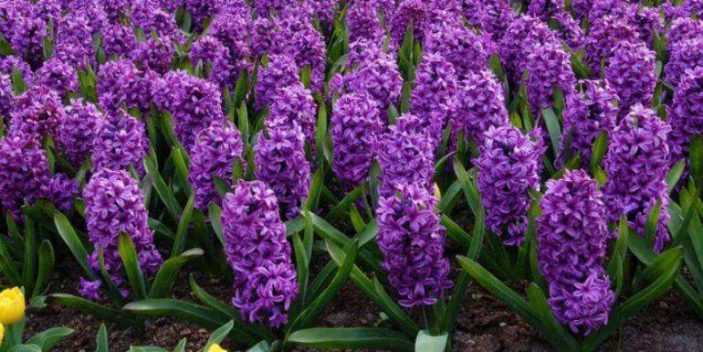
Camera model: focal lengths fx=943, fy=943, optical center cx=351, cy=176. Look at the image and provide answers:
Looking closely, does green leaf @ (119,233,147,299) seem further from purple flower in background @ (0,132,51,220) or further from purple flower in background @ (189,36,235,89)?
purple flower in background @ (189,36,235,89)

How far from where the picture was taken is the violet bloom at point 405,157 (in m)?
3.67

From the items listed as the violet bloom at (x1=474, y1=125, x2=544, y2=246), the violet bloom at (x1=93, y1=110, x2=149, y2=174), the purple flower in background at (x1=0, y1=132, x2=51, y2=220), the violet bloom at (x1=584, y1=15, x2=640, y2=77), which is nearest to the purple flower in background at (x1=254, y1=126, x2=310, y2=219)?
the violet bloom at (x1=93, y1=110, x2=149, y2=174)

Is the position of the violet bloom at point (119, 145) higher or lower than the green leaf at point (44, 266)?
higher

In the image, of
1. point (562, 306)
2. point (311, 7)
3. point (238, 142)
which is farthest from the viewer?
point (311, 7)

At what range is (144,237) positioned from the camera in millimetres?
3607

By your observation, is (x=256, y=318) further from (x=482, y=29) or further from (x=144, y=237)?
(x=482, y=29)

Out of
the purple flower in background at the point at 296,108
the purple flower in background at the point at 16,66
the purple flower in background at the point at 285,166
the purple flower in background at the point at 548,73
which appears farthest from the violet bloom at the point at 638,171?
the purple flower in background at the point at 16,66

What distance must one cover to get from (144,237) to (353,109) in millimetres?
1018

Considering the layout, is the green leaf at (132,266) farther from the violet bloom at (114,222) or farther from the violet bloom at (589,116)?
the violet bloom at (589,116)

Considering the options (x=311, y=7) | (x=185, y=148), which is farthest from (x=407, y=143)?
(x=311, y=7)

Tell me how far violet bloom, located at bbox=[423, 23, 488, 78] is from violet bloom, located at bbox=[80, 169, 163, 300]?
6.44 feet

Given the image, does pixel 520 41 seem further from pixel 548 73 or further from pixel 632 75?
pixel 632 75

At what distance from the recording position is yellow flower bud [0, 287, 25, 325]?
Result: 2922 mm

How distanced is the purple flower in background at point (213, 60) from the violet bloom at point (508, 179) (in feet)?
6.85
